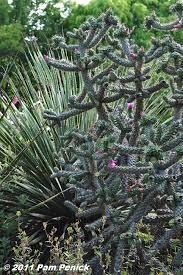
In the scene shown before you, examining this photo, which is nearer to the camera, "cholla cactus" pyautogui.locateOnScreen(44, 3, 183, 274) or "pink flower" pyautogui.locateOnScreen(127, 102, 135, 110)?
"cholla cactus" pyautogui.locateOnScreen(44, 3, 183, 274)

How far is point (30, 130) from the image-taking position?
219 inches

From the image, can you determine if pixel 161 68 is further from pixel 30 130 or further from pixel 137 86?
pixel 30 130

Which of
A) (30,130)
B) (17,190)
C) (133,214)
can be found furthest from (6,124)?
(133,214)

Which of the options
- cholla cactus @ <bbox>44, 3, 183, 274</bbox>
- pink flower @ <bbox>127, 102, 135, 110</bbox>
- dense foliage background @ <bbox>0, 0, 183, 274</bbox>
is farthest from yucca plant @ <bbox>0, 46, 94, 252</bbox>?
pink flower @ <bbox>127, 102, 135, 110</bbox>

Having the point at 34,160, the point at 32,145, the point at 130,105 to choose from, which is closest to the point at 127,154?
the point at 130,105

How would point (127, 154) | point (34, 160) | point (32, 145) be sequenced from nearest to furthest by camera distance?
point (127, 154), point (34, 160), point (32, 145)

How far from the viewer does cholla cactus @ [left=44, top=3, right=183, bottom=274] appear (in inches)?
136

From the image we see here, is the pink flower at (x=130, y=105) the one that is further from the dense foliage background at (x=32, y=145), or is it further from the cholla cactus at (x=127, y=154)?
the dense foliage background at (x=32, y=145)

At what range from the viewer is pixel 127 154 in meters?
4.03

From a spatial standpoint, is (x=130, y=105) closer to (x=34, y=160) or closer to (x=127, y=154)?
(x=127, y=154)

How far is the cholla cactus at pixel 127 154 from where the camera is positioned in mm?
3447

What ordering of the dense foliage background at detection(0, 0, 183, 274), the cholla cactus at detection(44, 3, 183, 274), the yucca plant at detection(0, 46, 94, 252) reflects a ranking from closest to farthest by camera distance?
the cholla cactus at detection(44, 3, 183, 274)
the dense foliage background at detection(0, 0, 183, 274)
the yucca plant at detection(0, 46, 94, 252)

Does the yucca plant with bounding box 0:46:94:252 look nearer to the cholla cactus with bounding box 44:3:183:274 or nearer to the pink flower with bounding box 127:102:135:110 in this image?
the cholla cactus with bounding box 44:3:183:274

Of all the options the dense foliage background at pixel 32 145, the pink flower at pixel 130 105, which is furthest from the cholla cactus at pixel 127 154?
the dense foliage background at pixel 32 145
